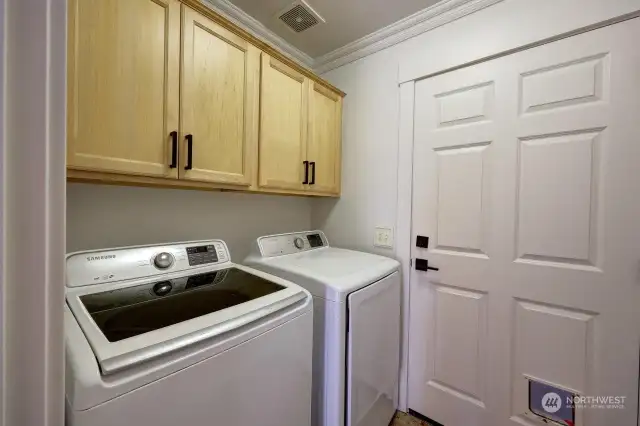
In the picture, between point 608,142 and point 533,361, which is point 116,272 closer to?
point 533,361

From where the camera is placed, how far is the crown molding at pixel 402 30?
148cm

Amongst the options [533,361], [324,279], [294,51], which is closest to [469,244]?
[533,361]

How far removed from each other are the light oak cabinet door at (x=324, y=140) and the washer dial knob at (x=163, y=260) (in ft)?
3.00

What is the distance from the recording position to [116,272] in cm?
103

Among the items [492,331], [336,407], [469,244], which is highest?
[469,244]

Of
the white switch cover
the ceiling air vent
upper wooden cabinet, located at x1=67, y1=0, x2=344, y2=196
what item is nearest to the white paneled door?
the white switch cover

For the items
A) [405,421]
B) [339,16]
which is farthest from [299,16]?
[405,421]

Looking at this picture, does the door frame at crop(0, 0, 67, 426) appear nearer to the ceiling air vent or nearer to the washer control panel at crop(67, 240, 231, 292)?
the washer control panel at crop(67, 240, 231, 292)

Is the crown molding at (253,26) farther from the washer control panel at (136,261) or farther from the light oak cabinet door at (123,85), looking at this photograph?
the washer control panel at (136,261)

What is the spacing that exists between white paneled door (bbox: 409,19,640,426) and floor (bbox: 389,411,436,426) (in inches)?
4.2

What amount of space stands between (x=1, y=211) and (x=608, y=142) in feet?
6.25

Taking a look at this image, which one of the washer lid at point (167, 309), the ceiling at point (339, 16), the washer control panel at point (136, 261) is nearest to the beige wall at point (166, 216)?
the washer control panel at point (136, 261)

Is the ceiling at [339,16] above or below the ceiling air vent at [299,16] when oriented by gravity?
above

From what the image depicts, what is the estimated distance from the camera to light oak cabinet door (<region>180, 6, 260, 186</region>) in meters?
1.11
